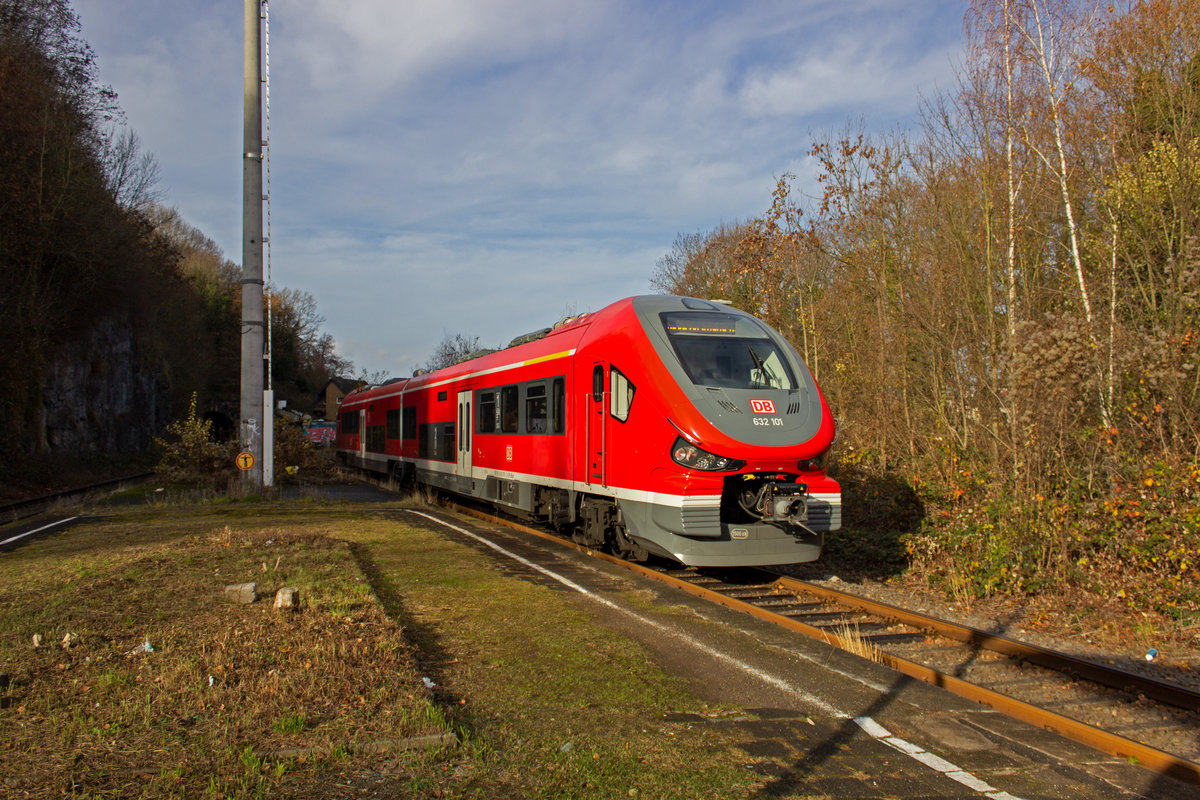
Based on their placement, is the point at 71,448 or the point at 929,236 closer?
the point at 929,236

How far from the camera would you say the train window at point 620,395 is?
9.35m

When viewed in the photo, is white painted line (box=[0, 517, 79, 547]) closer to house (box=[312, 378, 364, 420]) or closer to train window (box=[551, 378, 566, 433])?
train window (box=[551, 378, 566, 433])

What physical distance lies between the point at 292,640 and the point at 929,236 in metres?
11.2

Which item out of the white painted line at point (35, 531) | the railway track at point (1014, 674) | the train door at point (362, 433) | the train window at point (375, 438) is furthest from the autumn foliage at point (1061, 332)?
the train door at point (362, 433)

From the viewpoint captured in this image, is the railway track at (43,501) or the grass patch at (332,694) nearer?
the grass patch at (332,694)

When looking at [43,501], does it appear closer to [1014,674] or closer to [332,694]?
[332,694]

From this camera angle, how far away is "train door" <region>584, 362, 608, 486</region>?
9.89 meters

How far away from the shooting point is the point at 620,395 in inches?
377

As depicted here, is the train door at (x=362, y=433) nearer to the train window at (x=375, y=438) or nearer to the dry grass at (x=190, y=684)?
the train window at (x=375, y=438)

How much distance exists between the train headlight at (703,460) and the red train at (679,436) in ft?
0.03

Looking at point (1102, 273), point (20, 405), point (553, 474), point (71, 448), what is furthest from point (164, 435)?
point (1102, 273)

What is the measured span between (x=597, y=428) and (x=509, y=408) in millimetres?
3760

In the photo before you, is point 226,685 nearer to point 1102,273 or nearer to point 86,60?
point 1102,273

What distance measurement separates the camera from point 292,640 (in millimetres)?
5961
